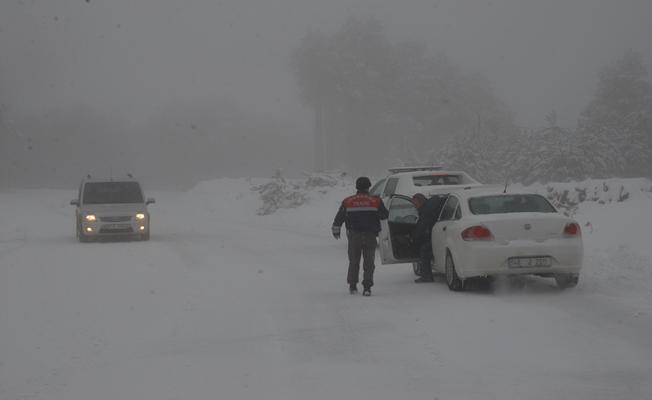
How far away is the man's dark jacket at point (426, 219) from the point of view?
12.4 metres

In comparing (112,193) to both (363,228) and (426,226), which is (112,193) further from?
(363,228)

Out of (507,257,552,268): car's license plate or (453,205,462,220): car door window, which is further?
(453,205,462,220): car door window

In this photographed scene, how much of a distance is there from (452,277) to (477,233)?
982 mm

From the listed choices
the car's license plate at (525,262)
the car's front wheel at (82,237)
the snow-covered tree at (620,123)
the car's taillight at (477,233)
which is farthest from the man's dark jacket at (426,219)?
the snow-covered tree at (620,123)

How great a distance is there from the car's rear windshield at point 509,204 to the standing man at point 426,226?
2.93 feet

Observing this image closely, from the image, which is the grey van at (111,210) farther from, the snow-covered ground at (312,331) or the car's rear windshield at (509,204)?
the car's rear windshield at (509,204)

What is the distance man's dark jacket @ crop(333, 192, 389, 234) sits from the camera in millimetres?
11410

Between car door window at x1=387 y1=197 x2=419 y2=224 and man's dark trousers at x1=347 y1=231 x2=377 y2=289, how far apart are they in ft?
4.62

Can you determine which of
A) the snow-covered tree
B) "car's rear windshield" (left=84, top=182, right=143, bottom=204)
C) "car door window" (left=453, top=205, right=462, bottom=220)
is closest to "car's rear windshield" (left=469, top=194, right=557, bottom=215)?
"car door window" (left=453, top=205, right=462, bottom=220)

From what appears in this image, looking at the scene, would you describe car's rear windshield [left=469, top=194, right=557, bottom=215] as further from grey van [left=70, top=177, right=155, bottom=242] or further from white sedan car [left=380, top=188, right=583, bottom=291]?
grey van [left=70, top=177, right=155, bottom=242]

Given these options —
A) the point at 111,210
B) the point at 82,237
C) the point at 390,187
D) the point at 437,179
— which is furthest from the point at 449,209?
the point at 82,237

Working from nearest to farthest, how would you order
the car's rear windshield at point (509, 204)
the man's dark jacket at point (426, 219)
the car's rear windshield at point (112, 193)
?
the car's rear windshield at point (509, 204) < the man's dark jacket at point (426, 219) < the car's rear windshield at point (112, 193)

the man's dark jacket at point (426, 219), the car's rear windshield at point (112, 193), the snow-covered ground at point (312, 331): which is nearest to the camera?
the snow-covered ground at point (312, 331)

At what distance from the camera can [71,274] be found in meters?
14.5
